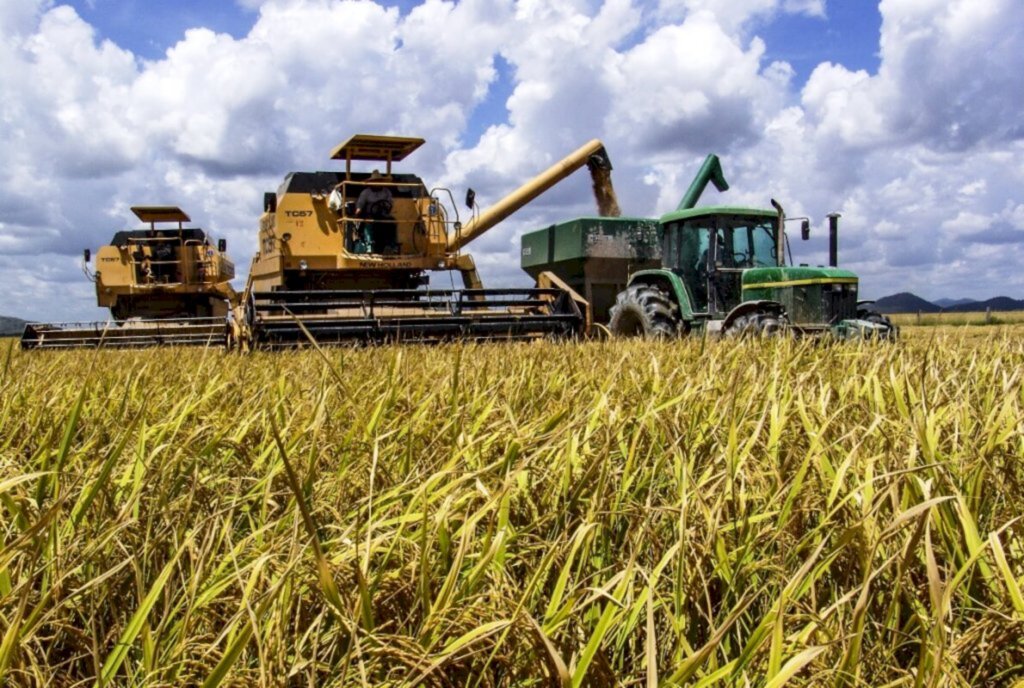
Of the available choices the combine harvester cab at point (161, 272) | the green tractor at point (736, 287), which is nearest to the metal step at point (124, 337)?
the green tractor at point (736, 287)

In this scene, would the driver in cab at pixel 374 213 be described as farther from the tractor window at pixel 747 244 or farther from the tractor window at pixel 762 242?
the tractor window at pixel 762 242

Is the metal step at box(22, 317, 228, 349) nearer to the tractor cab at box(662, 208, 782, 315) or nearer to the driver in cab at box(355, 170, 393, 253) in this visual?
the driver in cab at box(355, 170, 393, 253)

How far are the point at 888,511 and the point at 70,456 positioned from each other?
65.9 inches

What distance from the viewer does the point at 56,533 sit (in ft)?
4.25

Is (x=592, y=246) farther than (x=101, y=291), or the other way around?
(x=101, y=291)

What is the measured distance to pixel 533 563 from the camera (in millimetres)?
1406

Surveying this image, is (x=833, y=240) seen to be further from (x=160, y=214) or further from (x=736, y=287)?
(x=160, y=214)

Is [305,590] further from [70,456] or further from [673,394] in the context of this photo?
[673,394]

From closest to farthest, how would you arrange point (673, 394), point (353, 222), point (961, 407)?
point (961, 407) < point (673, 394) < point (353, 222)

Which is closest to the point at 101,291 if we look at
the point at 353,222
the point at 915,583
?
the point at 353,222

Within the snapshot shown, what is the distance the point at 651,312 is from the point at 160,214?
15.4 meters

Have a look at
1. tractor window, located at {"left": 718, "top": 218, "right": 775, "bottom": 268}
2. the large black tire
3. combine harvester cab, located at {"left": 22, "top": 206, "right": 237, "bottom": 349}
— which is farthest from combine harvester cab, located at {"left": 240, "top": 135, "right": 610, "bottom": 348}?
combine harvester cab, located at {"left": 22, "top": 206, "right": 237, "bottom": 349}

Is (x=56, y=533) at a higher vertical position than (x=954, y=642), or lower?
higher

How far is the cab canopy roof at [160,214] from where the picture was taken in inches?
805
